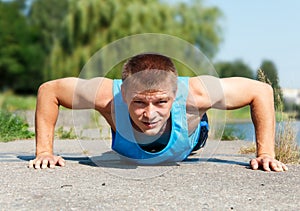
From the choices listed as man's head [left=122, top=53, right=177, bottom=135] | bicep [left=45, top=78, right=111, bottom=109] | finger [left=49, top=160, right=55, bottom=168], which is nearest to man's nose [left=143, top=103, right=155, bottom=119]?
man's head [left=122, top=53, right=177, bottom=135]

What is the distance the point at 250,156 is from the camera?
188 inches

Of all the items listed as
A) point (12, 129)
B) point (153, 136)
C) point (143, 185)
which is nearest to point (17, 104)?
point (12, 129)

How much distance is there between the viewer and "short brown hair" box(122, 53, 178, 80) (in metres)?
3.33

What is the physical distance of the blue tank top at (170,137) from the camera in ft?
11.7

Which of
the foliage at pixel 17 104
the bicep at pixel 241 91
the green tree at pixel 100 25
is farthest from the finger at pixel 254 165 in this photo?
the green tree at pixel 100 25

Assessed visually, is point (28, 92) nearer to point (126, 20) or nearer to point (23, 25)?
point (23, 25)

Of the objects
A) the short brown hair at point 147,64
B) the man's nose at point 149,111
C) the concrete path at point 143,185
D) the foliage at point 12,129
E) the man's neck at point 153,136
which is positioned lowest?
the concrete path at point 143,185

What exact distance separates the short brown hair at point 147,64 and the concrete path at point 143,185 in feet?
2.33

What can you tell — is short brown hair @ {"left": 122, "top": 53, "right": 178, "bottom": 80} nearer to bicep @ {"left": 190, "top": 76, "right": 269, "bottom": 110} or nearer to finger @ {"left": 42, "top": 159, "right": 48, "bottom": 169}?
bicep @ {"left": 190, "top": 76, "right": 269, "bottom": 110}

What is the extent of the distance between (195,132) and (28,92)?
148ft

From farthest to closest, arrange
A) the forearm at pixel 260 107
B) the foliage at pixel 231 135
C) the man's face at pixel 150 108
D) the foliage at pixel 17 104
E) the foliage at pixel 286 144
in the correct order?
the foliage at pixel 17 104 → the foliage at pixel 231 135 → the foliage at pixel 286 144 → the forearm at pixel 260 107 → the man's face at pixel 150 108

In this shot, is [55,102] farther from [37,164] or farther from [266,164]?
[266,164]

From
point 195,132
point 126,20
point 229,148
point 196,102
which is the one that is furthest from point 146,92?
point 126,20

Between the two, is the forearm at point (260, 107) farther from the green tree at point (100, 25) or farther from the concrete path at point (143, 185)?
the green tree at point (100, 25)
